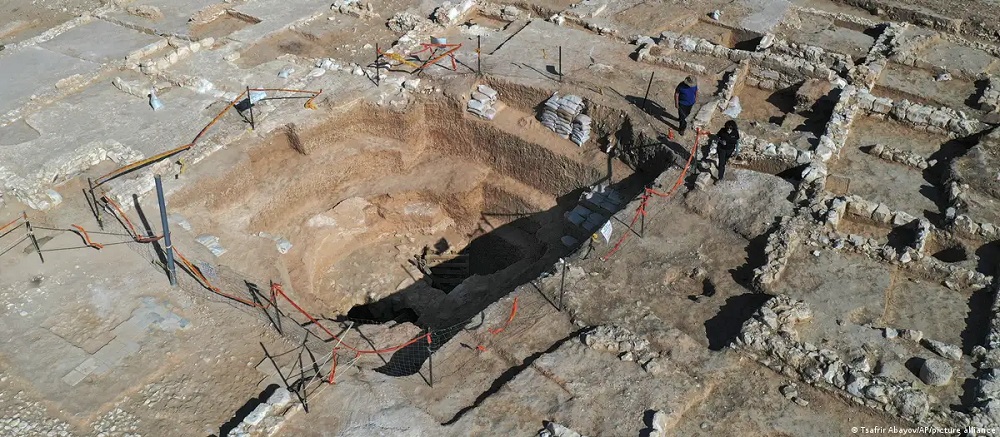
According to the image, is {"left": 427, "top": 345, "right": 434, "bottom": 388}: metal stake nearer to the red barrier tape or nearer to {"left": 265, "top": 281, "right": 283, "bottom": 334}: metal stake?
{"left": 265, "top": 281, "right": 283, "bottom": 334}: metal stake

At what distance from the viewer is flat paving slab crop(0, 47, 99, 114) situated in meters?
13.8

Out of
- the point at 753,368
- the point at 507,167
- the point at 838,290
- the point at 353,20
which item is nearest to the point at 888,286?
the point at 838,290

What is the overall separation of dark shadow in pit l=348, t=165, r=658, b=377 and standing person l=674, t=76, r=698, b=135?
1034 millimetres

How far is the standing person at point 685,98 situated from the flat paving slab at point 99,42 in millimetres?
10988

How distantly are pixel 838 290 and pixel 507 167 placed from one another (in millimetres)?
Answer: 6493

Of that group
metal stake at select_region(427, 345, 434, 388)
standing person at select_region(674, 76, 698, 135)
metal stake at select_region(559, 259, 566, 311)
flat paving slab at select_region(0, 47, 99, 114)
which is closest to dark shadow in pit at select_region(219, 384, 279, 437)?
metal stake at select_region(427, 345, 434, 388)

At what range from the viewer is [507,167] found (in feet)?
45.5

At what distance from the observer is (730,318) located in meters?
9.25

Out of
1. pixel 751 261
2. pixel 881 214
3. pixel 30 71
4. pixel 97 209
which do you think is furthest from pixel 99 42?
pixel 881 214

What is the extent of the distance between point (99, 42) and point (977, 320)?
17007 mm

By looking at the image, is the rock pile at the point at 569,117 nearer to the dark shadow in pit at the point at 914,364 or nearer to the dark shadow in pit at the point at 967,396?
the dark shadow in pit at the point at 914,364

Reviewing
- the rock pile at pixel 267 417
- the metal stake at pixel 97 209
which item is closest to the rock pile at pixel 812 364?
the rock pile at pixel 267 417

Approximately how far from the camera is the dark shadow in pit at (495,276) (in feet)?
38.3

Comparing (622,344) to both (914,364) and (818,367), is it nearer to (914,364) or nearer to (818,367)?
(818,367)
